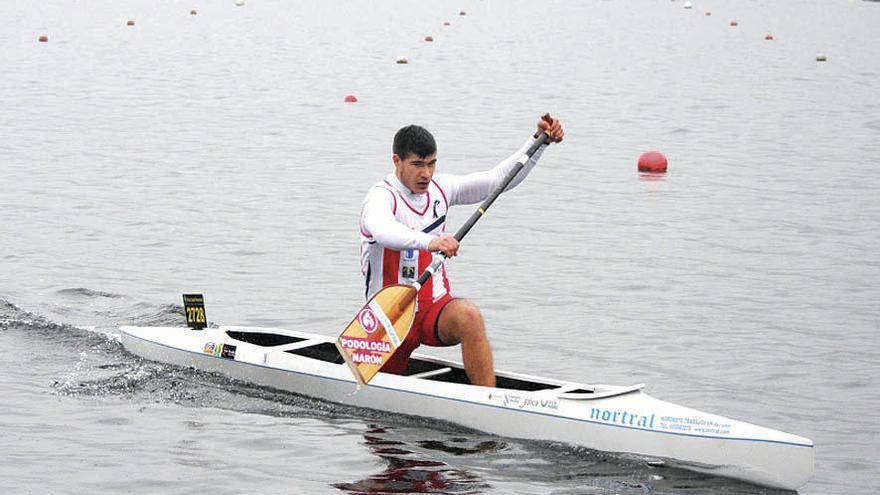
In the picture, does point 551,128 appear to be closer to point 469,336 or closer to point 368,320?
point 469,336

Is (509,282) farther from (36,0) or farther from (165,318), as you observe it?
(36,0)

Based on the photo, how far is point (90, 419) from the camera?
8.76 m

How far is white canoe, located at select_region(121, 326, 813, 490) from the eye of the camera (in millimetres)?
7695

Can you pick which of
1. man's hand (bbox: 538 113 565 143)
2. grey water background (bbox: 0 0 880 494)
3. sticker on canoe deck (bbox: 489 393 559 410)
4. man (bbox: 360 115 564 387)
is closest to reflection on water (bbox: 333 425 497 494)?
grey water background (bbox: 0 0 880 494)

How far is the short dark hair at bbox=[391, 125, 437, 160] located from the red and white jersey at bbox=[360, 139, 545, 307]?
21 cm

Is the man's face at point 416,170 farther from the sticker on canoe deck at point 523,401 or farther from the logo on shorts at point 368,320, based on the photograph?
the sticker on canoe deck at point 523,401

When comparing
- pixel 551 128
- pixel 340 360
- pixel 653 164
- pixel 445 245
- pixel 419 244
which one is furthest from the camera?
pixel 653 164

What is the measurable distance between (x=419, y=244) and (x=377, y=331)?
0.63 meters

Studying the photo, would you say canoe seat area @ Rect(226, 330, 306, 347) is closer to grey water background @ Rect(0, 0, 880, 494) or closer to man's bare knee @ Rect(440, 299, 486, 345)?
grey water background @ Rect(0, 0, 880, 494)

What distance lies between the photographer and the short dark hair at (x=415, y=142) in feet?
28.0

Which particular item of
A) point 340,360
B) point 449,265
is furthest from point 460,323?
point 449,265

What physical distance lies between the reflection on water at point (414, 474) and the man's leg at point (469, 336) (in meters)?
0.46

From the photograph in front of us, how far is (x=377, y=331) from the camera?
8586 millimetres

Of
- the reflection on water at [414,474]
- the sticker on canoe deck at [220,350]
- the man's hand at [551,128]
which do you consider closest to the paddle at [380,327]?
the reflection on water at [414,474]
